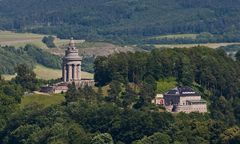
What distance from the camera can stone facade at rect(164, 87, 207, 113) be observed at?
433 feet

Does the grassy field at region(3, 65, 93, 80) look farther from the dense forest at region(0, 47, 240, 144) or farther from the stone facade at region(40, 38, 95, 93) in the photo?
the dense forest at region(0, 47, 240, 144)

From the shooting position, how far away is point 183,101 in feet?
435

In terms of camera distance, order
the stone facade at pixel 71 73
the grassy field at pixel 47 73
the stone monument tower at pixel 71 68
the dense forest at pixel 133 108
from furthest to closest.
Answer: the grassy field at pixel 47 73 < the stone monument tower at pixel 71 68 < the stone facade at pixel 71 73 < the dense forest at pixel 133 108

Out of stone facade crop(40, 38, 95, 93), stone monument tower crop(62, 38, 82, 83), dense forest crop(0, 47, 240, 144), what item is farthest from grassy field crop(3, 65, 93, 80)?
dense forest crop(0, 47, 240, 144)

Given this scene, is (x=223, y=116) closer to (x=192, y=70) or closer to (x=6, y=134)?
(x=192, y=70)

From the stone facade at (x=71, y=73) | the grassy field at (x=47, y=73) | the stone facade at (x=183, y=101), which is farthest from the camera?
the grassy field at (x=47, y=73)

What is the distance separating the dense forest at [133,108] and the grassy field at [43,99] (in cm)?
77

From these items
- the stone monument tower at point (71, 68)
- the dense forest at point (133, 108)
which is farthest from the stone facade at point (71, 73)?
the dense forest at point (133, 108)

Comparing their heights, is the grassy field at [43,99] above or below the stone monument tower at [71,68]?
below

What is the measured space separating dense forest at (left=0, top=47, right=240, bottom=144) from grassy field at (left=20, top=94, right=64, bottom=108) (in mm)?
769

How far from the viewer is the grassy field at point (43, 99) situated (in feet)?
446

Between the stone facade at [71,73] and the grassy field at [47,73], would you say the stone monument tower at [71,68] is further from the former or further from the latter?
the grassy field at [47,73]

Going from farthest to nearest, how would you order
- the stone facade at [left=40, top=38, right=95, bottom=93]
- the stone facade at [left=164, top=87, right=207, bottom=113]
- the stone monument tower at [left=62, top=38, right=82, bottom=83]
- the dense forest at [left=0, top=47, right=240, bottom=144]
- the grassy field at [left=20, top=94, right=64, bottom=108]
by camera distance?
the stone monument tower at [left=62, top=38, right=82, bottom=83], the stone facade at [left=40, top=38, right=95, bottom=93], the grassy field at [left=20, top=94, right=64, bottom=108], the stone facade at [left=164, top=87, right=207, bottom=113], the dense forest at [left=0, top=47, right=240, bottom=144]

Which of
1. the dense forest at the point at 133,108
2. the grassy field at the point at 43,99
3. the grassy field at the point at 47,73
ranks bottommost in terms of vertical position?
the grassy field at the point at 47,73
